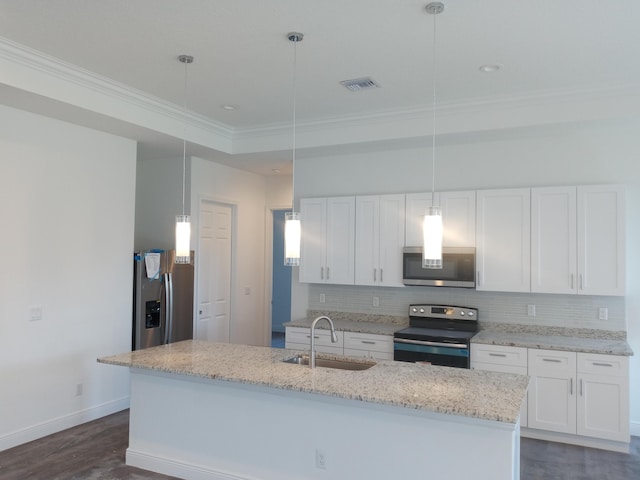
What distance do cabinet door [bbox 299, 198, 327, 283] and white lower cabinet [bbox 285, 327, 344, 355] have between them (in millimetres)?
567

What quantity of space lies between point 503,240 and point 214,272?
3.48 meters

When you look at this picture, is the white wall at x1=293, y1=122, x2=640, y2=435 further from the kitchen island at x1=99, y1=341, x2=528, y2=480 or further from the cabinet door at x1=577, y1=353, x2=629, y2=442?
the kitchen island at x1=99, y1=341, x2=528, y2=480

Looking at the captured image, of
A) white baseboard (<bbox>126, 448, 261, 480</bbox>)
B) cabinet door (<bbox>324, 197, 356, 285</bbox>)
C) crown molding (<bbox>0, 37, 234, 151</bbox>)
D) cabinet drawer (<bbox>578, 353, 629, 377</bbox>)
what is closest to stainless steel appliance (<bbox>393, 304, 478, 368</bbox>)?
cabinet door (<bbox>324, 197, 356, 285</bbox>)

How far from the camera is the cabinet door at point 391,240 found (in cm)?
519

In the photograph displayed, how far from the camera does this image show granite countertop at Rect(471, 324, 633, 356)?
4.18 metres

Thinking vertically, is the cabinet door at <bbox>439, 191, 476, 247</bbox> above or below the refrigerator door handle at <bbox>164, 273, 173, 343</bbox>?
above

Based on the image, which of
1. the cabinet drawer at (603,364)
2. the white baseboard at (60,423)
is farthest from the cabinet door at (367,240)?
the white baseboard at (60,423)

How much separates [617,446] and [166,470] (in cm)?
346

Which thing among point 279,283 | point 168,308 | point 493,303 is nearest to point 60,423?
point 168,308

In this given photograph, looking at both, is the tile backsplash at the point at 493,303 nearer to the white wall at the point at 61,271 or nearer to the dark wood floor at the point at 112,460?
the dark wood floor at the point at 112,460

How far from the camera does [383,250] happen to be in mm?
5270

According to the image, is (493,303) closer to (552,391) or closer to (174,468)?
(552,391)

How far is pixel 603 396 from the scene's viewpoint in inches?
162

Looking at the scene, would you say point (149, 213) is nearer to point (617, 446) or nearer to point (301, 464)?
point (301, 464)
